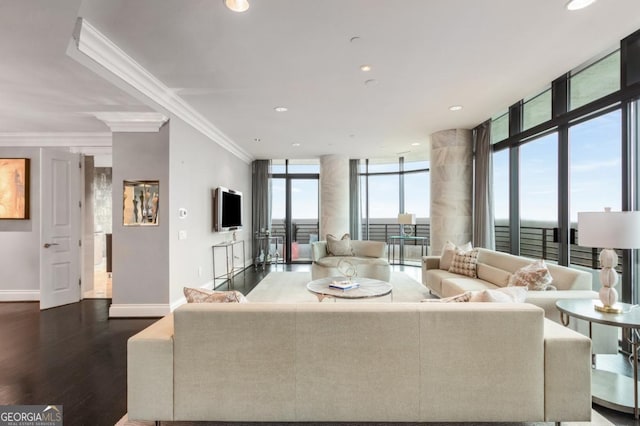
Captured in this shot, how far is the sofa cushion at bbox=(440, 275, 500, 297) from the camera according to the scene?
11.9 feet

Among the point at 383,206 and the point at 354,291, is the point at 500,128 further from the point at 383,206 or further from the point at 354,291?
the point at 354,291

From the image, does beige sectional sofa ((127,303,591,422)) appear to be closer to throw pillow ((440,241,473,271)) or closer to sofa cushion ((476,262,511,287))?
sofa cushion ((476,262,511,287))

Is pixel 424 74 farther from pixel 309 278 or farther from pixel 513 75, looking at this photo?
pixel 309 278

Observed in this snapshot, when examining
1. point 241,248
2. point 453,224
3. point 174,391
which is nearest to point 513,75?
point 453,224

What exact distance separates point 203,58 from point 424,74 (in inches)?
89.8

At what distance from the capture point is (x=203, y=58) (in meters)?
2.85

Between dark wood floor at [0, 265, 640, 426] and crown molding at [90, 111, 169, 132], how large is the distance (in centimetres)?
251

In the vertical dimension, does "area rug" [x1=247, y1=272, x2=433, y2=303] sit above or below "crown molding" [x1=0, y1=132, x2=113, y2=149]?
below

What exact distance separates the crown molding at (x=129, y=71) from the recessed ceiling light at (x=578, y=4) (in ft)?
11.8

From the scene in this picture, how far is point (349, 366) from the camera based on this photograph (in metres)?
1.77

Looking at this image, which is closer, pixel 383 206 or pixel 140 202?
pixel 140 202

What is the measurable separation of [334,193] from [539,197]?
436 centimetres

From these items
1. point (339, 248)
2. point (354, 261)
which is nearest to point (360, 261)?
point (354, 261)

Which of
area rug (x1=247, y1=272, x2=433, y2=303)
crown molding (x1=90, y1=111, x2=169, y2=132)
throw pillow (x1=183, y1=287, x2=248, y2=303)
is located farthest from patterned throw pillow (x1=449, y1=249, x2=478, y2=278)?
crown molding (x1=90, y1=111, x2=169, y2=132)
